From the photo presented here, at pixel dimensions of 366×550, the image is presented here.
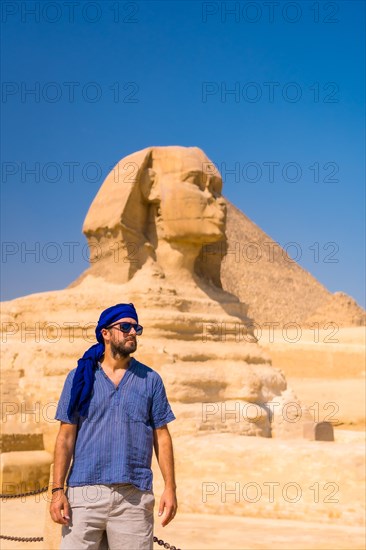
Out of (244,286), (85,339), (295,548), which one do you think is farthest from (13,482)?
(244,286)

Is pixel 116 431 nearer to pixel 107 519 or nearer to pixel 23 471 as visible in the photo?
pixel 107 519

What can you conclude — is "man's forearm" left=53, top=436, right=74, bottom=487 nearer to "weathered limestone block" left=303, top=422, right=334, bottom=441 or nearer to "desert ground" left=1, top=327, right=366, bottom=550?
"desert ground" left=1, top=327, right=366, bottom=550

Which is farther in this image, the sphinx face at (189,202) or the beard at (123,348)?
the sphinx face at (189,202)

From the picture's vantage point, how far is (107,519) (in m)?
3.37

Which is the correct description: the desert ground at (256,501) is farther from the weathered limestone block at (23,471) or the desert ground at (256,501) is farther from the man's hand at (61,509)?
the man's hand at (61,509)

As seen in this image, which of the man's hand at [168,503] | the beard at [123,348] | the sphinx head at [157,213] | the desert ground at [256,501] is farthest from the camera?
the sphinx head at [157,213]

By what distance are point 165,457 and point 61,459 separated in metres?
0.48

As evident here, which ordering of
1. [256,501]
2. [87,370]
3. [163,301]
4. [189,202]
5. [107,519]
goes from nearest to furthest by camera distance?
[107,519]
[87,370]
[256,501]
[163,301]
[189,202]

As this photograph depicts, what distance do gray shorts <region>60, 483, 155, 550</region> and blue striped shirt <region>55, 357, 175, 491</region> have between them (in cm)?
5

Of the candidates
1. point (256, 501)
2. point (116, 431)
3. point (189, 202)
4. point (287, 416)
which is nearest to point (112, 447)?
point (116, 431)

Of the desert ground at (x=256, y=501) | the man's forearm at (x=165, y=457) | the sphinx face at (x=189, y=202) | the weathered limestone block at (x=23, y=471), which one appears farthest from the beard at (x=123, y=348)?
the sphinx face at (x=189, y=202)

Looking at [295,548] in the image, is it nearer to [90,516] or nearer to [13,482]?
[90,516]

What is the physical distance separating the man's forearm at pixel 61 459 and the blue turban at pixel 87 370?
128 millimetres

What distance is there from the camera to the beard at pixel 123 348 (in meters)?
3.65
